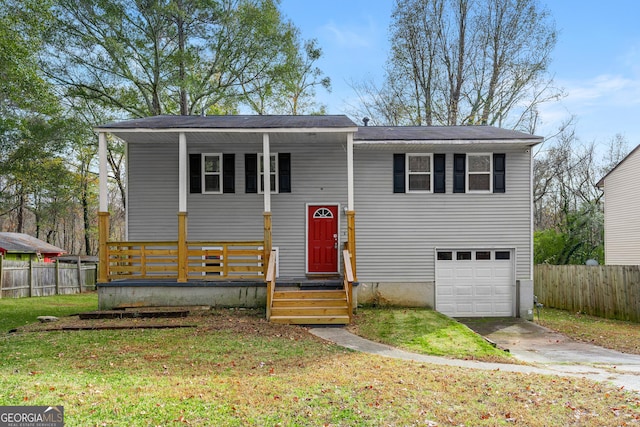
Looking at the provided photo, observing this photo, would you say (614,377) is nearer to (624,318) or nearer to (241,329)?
(241,329)

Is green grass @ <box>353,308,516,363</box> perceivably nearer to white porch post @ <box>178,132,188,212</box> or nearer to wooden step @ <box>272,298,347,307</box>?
wooden step @ <box>272,298,347,307</box>

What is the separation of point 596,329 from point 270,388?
36.6ft

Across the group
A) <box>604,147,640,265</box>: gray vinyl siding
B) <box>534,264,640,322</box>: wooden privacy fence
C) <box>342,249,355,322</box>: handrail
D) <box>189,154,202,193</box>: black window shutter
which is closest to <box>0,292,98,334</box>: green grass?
<box>189,154,202,193</box>: black window shutter

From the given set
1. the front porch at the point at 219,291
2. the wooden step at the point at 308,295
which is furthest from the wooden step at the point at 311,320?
the wooden step at the point at 308,295

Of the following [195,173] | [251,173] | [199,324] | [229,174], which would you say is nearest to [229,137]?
[229,174]

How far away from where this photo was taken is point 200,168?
14.4m

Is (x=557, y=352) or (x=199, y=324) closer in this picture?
A: (x=557, y=352)

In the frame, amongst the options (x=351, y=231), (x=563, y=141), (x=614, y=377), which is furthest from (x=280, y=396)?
(x=563, y=141)

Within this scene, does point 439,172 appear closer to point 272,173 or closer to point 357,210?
point 357,210

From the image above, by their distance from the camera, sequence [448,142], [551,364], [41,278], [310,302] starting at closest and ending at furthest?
1. [551,364]
2. [310,302]
3. [448,142]
4. [41,278]

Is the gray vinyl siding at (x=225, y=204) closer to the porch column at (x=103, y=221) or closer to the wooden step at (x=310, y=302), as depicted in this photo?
the porch column at (x=103, y=221)

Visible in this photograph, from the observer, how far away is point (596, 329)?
535 inches

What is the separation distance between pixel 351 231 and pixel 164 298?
5037 millimetres

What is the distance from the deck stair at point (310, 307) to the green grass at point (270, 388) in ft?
6.76
